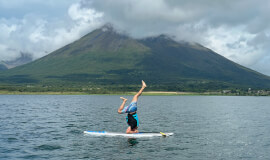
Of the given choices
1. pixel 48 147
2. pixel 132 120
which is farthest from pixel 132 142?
pixel 48 147

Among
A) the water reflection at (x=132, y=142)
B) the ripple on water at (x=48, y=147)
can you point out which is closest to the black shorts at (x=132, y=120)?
the water reflection at (x=132, y=142)

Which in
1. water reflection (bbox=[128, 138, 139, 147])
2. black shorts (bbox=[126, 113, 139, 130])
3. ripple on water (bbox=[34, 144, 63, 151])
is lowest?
water reflection (bbox=[128, 138, 139, 147])

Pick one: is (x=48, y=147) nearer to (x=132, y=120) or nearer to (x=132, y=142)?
(x=132, y=142)

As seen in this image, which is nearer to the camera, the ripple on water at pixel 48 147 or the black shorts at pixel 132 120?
the ripple on water at pixel 48 147

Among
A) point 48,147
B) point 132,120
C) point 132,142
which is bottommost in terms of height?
point 132,142

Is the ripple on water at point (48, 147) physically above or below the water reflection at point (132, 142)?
above

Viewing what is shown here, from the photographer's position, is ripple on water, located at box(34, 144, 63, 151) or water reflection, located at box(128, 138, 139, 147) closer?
ripple on water, located at box(34, 144, 63, 151)

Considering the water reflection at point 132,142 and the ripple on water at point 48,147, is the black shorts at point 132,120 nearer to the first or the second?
the water reflection at point 132,142

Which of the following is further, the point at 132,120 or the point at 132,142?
the point at 132,120

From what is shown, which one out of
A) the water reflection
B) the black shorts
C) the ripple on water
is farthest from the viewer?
the black shorts

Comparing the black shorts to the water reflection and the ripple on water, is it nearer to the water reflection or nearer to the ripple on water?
the water reflection

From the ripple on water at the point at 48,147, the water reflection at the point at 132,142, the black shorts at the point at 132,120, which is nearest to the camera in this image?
the ripple on water at the point at 48,147

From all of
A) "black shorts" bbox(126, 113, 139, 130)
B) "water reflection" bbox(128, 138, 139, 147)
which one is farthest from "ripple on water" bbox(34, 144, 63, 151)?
"black shorts" bbox(126, 113, 139, 130)

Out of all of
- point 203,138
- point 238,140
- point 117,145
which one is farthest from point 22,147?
point 238,140
